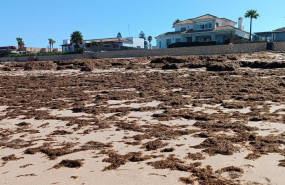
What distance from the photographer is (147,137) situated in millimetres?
5543

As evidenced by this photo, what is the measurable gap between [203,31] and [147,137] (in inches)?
1894

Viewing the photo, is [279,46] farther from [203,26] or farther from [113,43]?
[113,43]

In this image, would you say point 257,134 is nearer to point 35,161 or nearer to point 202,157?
point 202,157

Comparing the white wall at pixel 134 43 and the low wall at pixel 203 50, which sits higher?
the white wall at pixel 134 43

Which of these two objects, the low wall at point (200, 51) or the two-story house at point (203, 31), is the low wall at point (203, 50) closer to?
the low wall at point (200, 51)

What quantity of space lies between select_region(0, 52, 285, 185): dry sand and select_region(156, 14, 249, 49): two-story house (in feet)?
135

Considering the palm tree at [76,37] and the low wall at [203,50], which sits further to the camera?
the palm tree at [76,37]

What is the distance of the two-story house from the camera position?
50162 millimetres

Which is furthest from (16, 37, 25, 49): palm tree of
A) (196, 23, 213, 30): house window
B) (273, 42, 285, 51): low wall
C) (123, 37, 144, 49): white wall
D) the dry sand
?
the dry sand

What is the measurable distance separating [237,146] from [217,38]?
4843 cm

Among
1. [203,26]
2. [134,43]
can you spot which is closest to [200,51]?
[203,26]

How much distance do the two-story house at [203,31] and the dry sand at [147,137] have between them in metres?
41.0

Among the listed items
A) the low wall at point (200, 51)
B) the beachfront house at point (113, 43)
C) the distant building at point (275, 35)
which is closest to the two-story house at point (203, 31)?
the distant building at point (275, 35)

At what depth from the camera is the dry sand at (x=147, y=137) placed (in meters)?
4.00
